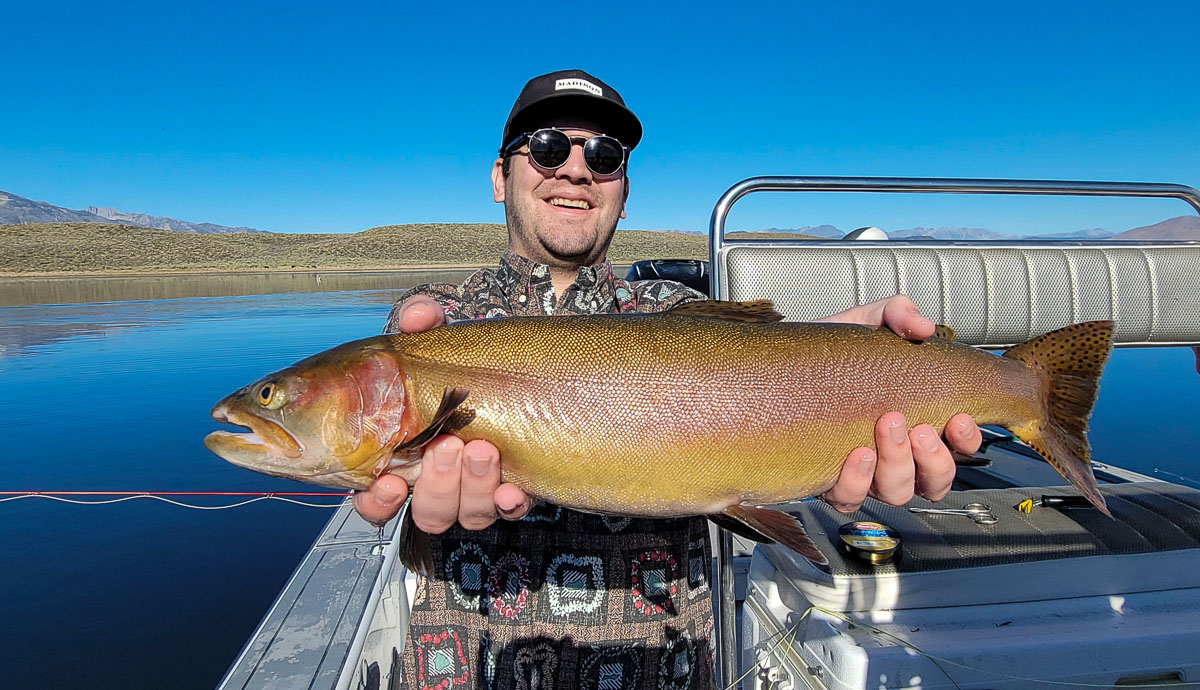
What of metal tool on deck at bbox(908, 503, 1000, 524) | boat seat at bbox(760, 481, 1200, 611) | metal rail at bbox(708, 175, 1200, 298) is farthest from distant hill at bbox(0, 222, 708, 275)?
boat seat at bbox(760, 481, 1200, 611)

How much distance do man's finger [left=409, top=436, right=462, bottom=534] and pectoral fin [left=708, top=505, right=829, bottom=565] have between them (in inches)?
34.6

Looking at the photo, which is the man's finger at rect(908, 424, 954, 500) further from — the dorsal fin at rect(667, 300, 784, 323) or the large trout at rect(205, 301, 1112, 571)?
the dorsal fin at rect(667, 300, 784, 323)

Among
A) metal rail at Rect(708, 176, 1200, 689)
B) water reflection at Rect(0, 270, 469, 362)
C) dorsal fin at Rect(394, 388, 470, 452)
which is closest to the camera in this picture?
dorsal fin at Rect(394, 388, 470, 452)

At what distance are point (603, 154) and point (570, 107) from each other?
265 millimetres

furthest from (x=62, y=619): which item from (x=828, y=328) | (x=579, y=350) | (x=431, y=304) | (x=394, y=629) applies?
(x=828, y=328)

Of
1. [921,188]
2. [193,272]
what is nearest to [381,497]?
[921,188]

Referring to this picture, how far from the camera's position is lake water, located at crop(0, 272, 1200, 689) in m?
5.12

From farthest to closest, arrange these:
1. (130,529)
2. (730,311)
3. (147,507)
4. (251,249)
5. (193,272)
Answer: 1. (251,249)
2. (193,272)
3. (147,507)
4. (130,529)
5. (730,311)

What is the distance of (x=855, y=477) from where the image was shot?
2285 millimetres

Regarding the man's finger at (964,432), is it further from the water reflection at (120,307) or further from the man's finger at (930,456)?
the water reflection at (120,307)

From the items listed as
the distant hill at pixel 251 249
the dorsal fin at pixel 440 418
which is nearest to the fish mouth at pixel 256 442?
the dorsal fin at pixel 440 418

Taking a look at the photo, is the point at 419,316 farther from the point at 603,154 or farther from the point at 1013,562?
the point at 1013,562

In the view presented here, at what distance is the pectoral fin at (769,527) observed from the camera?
2.12m

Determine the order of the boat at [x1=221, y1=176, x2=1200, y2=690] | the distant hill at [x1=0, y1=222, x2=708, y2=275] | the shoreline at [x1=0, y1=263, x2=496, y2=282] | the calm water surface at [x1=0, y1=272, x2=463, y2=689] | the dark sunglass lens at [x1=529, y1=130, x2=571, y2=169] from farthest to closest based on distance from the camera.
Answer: the distant hill at [x1=0, y1=222, x2=708, y2=275] → the shoreline at [x1=0, y1=263, x2=496, y2=282] → the calm water surface at [x1=0, y1=272, x2=463, y2=689] → the dark sunglass lens at [x1=529, y1=130, x2=571, y2=169] → the boat at [x1=221, y1=176, x2=1200, y2=690]
